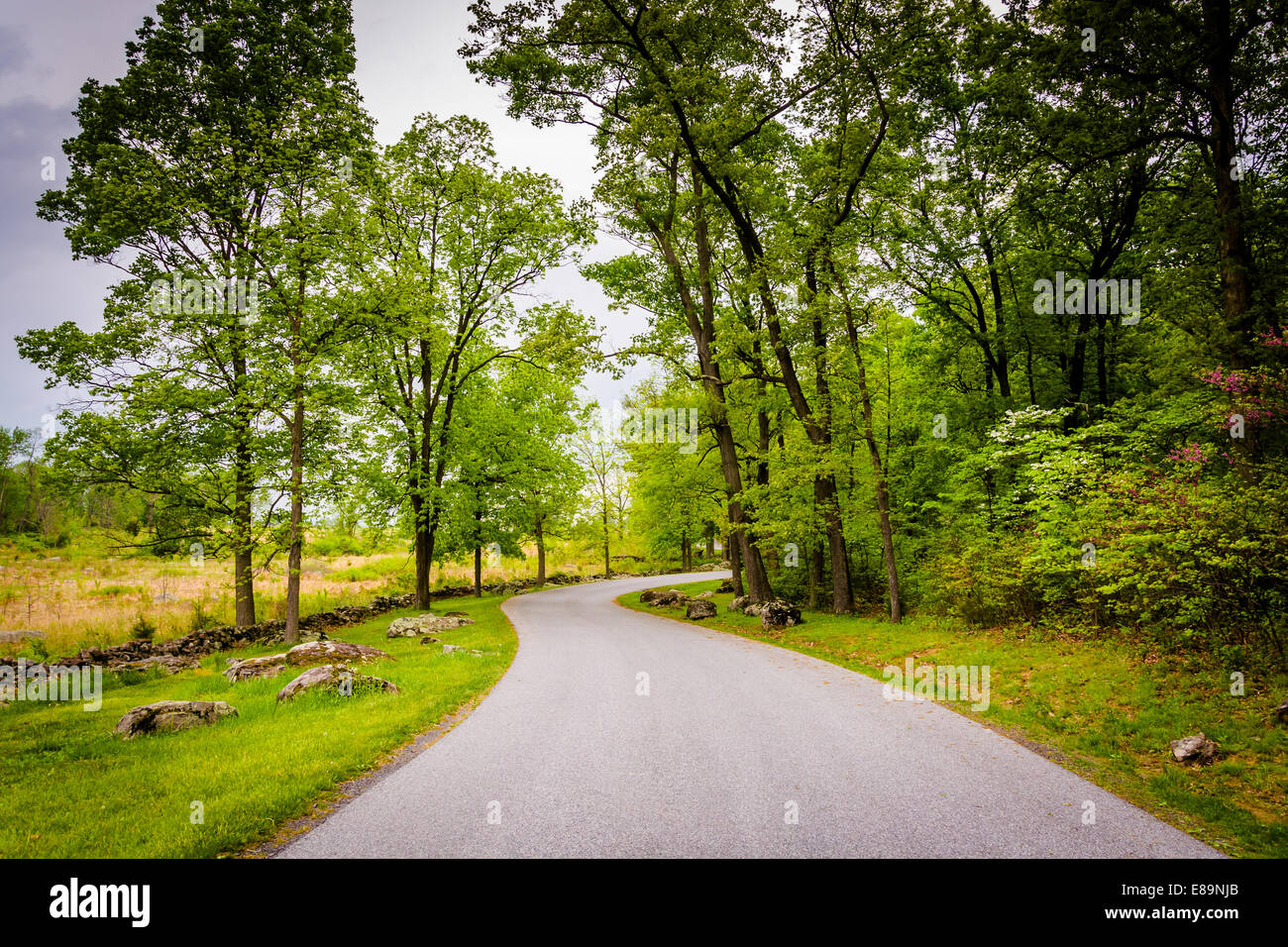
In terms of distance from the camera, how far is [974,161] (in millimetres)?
16375

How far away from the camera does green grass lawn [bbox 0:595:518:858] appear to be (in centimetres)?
431

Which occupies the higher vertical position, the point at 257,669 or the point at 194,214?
the point at 194,214

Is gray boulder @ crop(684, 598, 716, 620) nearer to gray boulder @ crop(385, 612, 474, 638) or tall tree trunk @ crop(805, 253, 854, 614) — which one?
tall tree trunk @ crop(805, 253, 854, 614)

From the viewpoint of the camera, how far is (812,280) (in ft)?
54.6

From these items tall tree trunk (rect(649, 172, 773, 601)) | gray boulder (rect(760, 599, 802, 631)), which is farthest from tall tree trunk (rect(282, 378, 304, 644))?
gray boulder (rect(760, 599, 802, 631))

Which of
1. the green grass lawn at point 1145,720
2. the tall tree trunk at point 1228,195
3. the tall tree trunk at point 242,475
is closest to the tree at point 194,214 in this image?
the tall tree trunk at point 242,475

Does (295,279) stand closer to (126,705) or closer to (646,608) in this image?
(126,705)

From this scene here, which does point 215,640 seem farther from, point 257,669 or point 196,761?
point 196,761

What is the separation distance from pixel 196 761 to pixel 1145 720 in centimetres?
1130

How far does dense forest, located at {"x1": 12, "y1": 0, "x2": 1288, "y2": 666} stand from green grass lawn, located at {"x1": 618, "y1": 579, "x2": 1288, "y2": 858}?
870 millimetres

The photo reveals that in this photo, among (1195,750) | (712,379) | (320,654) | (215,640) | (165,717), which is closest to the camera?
(1195,750)

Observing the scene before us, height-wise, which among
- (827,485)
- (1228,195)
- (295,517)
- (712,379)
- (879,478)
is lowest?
(295,517)

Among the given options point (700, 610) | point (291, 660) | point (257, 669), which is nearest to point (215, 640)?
point (257, 669)
